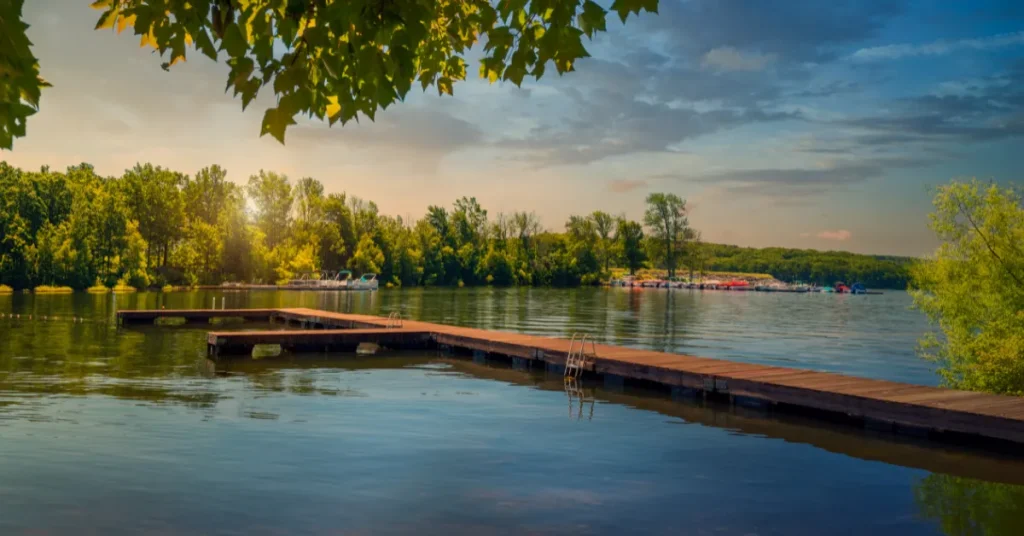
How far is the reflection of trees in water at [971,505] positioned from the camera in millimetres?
10273

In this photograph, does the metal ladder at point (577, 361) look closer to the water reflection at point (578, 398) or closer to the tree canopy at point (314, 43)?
the water reflection at point (578, 398)

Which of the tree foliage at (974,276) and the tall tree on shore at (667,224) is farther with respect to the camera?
the tall tree on shore at (667,224)

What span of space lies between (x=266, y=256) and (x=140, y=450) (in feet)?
330

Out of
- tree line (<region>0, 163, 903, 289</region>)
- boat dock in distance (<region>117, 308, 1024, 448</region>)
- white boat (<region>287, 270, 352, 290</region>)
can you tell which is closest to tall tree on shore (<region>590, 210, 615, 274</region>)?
tree line (<region>0, 163, 903, 289</region>)

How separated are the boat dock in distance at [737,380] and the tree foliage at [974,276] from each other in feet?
21.5

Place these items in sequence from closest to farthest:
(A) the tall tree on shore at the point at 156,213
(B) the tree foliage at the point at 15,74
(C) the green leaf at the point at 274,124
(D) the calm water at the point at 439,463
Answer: (B) the tree foliage at the point at 15,74, (C) the green leaf at the point at 274,124, (D) the calm water at the point at 439,463, (A) the tall tree on shore at the point at 156,213

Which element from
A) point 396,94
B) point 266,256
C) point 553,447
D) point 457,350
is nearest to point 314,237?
point 266,256

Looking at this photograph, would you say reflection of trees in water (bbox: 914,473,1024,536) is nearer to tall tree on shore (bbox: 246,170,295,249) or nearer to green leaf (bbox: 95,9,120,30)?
green leaf (bbox: 95,9,120,30)

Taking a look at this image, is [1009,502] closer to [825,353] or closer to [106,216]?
[825,353]

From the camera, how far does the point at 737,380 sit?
18.7 metres

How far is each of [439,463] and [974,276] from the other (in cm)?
1819

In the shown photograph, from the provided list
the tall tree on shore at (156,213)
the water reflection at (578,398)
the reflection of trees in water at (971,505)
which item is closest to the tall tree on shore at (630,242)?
the tall tree on shore at (156,213)

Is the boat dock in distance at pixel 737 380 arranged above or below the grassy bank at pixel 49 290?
above

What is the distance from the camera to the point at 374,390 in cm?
2105
